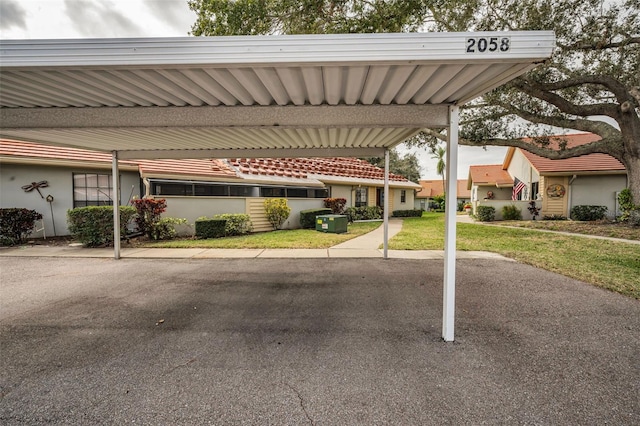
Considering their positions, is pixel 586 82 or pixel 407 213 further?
pixel 407 213

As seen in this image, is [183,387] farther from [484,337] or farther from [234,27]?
[234,27]

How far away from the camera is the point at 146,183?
981 centimetres

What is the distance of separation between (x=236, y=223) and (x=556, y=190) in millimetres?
18914

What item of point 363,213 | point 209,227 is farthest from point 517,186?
point 209,227

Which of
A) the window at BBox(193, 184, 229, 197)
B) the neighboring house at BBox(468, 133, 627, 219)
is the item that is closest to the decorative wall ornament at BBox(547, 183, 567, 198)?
the neighboring house at BBox(468, 133, 627, 219)

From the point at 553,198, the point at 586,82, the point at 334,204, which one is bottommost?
the point at 334,204

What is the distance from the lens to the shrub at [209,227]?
32.7ft

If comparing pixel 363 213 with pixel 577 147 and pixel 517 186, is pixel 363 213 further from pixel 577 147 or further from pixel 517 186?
pixel 517 186

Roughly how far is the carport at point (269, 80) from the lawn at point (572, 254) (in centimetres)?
452

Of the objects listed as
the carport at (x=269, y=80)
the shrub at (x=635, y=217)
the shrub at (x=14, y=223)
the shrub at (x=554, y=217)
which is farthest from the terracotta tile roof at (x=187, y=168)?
the shrub at (x=554, y=217)

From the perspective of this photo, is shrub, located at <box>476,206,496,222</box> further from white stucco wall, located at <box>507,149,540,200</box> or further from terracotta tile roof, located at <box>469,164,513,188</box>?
terracotta tile roof, located at <box>469,164,513,188</box>

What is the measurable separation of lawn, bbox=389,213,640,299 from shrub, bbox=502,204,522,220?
7.06m

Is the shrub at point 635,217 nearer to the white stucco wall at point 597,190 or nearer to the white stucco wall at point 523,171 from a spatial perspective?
the white stucco wall at point 597,190

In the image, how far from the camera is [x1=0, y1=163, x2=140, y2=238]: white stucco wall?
9414 mm
